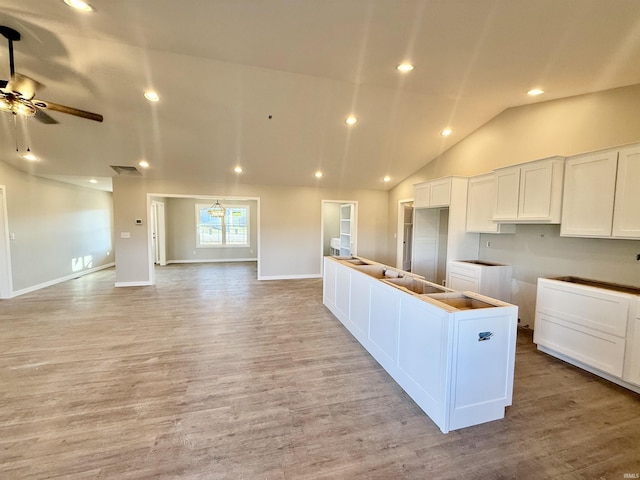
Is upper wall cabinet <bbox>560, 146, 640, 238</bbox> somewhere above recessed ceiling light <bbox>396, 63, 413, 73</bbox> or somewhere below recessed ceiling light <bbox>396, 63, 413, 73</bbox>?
below

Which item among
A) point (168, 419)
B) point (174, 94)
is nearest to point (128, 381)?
point (168, 419)

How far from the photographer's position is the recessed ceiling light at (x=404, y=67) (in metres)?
2.78

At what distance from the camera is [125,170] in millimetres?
5660

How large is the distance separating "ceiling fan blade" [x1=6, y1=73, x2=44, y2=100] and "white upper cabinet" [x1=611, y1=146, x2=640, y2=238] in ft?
18.6

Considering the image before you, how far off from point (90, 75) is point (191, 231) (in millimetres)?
6848

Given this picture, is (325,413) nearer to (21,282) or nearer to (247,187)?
(247,187)

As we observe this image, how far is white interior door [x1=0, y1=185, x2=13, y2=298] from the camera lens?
5.05 metres

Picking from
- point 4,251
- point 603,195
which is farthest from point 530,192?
point 4,251

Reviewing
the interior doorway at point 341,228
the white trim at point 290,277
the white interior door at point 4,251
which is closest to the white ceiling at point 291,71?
the white interior door at point 4,251

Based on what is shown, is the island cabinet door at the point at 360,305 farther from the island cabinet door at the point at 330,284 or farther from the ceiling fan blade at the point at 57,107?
the ceiling fan blade at the point at 57,107

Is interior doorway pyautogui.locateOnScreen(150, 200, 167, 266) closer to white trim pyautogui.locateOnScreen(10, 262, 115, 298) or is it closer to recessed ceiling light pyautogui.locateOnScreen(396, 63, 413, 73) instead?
white trim pyautogui.locateOnScreen(10, 262, 115, 298)

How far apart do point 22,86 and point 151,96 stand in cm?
133

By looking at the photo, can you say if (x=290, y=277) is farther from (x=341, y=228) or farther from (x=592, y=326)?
(x=592, y=326)

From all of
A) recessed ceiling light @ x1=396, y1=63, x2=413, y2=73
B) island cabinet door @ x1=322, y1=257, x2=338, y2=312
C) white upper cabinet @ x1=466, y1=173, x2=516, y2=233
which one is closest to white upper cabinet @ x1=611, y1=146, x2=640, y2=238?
white upper cabinet @ x1=466, y1=173, x2=516, y2=233
